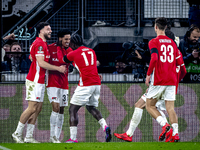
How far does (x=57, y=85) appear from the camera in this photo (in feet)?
18.6

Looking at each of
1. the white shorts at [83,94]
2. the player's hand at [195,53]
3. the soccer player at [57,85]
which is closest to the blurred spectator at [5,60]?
the soccer player at [57,85]

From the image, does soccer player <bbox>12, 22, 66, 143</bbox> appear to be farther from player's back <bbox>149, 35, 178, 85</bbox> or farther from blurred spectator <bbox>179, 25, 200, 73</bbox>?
blurred spectator <bbox>179, 25, 200, 73</bbox>

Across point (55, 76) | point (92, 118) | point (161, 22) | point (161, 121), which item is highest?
point (161, 22)

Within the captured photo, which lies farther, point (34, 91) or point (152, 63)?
point (34, 91)

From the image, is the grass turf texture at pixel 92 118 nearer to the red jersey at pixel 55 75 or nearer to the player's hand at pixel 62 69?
the red jersey at pixel 55 75

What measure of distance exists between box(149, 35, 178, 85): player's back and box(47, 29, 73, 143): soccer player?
142cm

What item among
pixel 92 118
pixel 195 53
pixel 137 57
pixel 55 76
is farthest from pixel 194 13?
pixel 55 76

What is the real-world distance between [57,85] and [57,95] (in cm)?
15

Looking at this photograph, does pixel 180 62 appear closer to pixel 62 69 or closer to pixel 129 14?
pixel 62 69

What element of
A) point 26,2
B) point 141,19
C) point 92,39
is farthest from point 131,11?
point 26,2

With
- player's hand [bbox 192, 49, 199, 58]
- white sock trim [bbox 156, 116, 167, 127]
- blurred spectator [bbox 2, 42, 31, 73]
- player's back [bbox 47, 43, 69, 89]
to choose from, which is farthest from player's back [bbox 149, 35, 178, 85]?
blurred spectator [bbox 2, 42, 31, 73]

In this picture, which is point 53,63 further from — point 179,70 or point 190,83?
point 190,83

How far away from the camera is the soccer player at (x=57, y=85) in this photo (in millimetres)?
5664

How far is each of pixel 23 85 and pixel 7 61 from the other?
0.53m
